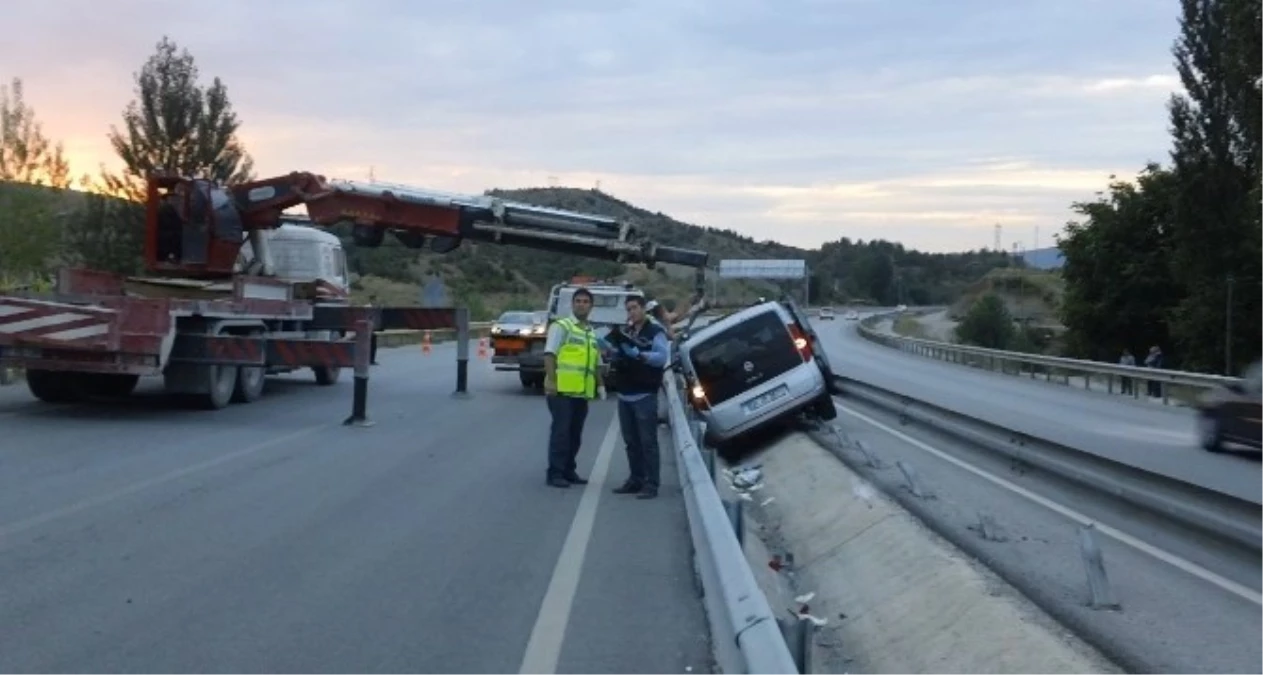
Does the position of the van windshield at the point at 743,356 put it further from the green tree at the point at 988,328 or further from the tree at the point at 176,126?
the green tree at the point at 988,328

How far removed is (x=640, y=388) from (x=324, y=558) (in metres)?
4.20

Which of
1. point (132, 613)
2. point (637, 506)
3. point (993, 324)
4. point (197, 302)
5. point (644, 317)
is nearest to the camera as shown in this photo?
point (132, 613)

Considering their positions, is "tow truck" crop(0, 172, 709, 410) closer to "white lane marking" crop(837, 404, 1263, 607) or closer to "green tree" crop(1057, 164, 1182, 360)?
"white lane marking" crop(837, 404, 1263, 607)

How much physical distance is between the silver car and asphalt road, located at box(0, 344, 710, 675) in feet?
4.22

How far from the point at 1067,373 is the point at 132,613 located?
3750 cm

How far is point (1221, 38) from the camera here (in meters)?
45.7

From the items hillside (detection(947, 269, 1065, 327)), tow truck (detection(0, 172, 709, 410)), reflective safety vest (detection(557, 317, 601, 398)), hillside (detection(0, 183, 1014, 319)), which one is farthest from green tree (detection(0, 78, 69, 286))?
hillside (detection(947, 269, 1065, 327))

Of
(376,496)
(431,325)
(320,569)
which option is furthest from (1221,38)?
(320,569)

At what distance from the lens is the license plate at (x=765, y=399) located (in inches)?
700

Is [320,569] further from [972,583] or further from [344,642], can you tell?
[972,583]

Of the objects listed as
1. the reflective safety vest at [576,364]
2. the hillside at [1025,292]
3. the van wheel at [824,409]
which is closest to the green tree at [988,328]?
the hillside at [1025,292]

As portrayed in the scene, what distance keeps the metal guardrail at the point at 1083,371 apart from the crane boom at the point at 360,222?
10.1 metres

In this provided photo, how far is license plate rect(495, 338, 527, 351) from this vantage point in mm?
27109

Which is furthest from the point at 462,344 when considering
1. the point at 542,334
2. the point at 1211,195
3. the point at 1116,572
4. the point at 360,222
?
the point at 1211,195
